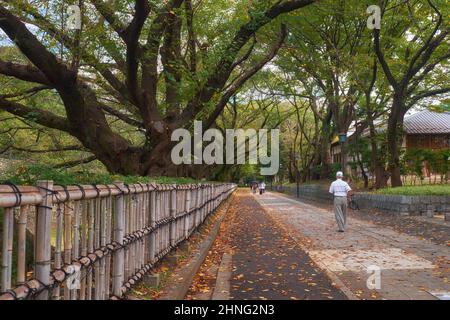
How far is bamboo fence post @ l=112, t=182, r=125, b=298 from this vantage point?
17.5 ft

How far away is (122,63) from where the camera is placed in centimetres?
1514

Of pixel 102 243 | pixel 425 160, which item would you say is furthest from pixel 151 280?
pixel 425 160

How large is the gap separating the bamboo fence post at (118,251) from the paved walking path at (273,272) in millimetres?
2031

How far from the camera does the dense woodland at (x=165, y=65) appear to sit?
11.6m

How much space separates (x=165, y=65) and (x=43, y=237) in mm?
12053

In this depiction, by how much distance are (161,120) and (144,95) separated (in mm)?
1040

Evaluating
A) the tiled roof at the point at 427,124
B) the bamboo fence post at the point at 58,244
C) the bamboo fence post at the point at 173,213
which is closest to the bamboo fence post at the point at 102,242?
the bamboo fence post at the point at 58,244

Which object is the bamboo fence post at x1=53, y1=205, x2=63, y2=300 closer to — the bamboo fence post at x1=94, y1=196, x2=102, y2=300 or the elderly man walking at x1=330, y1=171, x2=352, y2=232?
the bamboo fence post at x1=94, y1=196, x2=102, y2=300

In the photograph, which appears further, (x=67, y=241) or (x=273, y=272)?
(x=273, y=272)

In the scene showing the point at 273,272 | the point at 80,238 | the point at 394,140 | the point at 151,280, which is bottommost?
the point at 273,272

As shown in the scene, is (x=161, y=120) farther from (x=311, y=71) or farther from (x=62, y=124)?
(x=311, y=71)

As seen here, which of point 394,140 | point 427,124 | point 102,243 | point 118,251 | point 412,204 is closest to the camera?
point 102,243

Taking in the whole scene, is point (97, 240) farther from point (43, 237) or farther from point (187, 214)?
point (187, 214)

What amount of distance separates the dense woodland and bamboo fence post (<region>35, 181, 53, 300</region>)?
397cm
